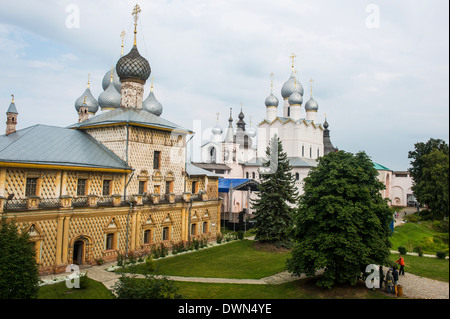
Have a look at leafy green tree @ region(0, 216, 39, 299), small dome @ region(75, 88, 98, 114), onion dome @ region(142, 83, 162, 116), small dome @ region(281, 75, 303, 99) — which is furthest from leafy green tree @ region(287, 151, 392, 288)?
small dome @ region(281, 75, 303, 99)

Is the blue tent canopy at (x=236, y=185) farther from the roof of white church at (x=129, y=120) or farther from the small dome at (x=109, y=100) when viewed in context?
the small dome at (x=109, y=100)

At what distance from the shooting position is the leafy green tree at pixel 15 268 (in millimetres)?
10062

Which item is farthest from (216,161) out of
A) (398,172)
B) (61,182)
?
(61,182)

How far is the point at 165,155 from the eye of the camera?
23.0 metres

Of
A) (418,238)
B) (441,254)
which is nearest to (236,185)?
(418,238)

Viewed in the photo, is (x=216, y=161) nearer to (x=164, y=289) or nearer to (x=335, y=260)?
(x=335, y=260)

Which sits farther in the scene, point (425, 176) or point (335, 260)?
point (425, 176)

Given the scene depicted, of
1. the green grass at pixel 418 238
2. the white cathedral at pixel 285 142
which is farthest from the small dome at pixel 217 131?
the green grass at pixel 418 238

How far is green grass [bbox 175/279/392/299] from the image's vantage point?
1359 centimetres

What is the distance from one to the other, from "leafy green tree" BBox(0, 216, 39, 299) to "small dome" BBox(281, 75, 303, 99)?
1524 inches

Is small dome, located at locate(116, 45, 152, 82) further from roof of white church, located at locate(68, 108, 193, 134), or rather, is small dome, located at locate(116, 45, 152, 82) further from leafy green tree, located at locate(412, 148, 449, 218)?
leafy green tree, located at locate(412, 148, 449, 218)

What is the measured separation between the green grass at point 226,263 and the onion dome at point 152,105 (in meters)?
12.4

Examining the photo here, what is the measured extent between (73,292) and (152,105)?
17960 millimetres
